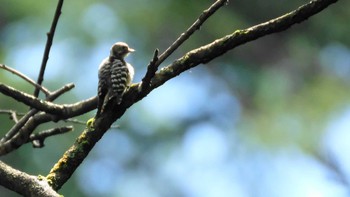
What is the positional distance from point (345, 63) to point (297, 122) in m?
0.85

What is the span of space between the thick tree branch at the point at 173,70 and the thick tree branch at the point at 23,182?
7 centimetres

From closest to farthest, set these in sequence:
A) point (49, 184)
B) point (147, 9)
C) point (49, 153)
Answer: point (49, 184), point (49, 153), point (147, 9)

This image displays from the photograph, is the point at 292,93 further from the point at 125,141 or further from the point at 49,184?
the point at 49,184

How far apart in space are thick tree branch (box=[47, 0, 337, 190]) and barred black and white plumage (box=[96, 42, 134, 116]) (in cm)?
3

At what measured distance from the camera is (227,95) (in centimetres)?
661

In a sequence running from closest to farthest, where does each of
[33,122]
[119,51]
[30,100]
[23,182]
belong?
[23,182], [30,100], [33,122], [119,51]

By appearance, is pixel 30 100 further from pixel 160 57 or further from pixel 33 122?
pixel 160 57

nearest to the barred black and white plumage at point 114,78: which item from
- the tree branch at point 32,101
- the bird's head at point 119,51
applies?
the bird's head at point 119,51

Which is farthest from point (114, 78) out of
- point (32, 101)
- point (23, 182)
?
point (23, 182)

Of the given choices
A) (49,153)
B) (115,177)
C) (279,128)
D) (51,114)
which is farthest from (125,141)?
(51,114)

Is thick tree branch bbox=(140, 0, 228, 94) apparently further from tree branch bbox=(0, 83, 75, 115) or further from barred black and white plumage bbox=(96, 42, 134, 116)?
tree branch bbox=(0, 83, 75, 115)

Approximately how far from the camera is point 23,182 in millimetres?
1181

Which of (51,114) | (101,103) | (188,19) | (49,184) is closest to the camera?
(49,184)

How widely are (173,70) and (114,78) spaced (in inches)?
10.1
